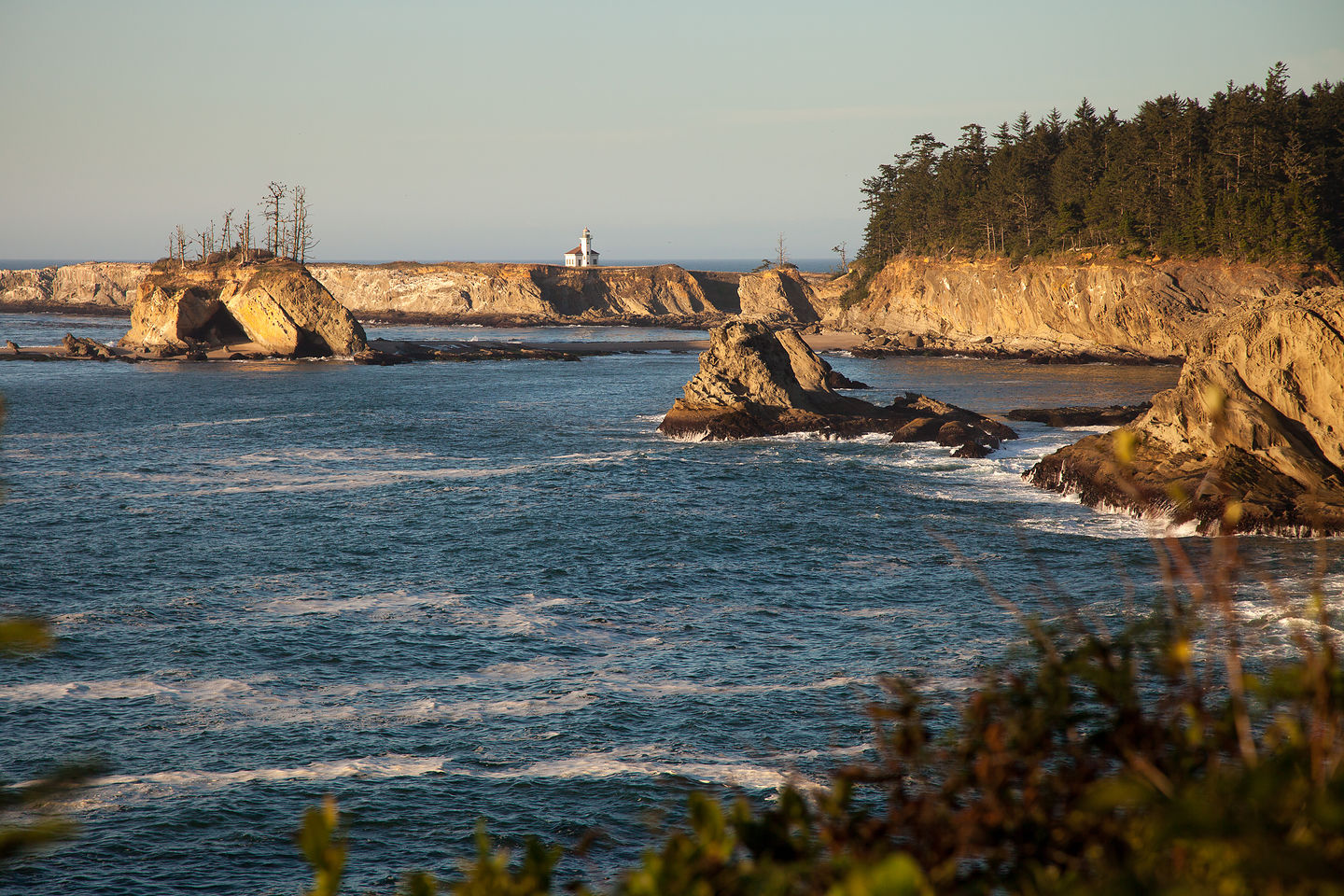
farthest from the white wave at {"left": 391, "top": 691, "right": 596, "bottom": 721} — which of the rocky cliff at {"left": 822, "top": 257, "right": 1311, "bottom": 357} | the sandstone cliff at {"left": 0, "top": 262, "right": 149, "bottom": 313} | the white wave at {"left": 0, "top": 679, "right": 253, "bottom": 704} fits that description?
the sandstone cliff at {"left": 0, "top": 262, "right": 149, "bottom": 313}

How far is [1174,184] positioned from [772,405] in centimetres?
4723

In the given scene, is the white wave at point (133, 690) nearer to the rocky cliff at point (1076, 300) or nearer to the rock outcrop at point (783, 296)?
the rocky cliff at point (1076, 300)

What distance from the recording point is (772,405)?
51938 mm

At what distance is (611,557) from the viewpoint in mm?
28844

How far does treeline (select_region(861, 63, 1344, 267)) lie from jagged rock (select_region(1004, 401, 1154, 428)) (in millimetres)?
29887

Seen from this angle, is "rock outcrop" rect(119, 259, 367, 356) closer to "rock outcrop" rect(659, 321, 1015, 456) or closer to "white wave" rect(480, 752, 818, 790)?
"rock outcrop" rect(659, 321, 1015, 456)

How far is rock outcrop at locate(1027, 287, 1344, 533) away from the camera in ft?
95.4

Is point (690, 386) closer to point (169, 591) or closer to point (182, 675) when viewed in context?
point (169, 591)

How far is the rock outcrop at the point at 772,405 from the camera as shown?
49.5m

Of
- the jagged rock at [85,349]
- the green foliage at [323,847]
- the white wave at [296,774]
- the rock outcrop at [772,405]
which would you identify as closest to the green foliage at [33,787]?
the green foliage at [323,847]

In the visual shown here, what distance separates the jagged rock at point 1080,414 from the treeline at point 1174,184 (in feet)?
98.1

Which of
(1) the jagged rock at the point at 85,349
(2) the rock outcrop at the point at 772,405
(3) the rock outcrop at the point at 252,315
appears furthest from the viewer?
(3) the rock outcrop at the point at 252,315

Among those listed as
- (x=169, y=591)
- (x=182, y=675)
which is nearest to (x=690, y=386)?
(x=169, y=591)

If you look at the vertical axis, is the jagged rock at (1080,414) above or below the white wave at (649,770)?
above
